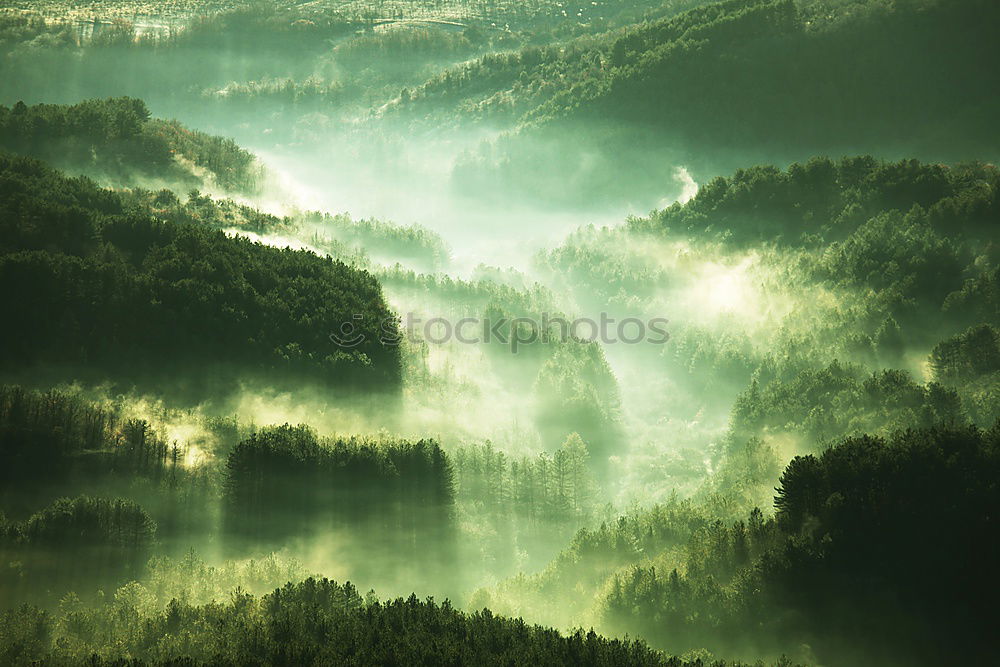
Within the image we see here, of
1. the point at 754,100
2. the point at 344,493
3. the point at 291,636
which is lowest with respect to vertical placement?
the point at 291,636

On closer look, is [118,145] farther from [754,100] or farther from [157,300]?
[754,100]

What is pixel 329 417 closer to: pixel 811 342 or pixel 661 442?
pixel 661 442

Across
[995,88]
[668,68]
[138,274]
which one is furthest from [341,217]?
[995,88]

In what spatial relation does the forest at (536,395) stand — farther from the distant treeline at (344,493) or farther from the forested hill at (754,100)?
the forested hill at (754,100)

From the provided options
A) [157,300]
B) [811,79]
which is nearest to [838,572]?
[157,300]

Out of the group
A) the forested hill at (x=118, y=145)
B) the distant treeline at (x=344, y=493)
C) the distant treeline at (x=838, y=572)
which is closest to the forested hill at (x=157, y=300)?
the distant treeline at (x=344, y=493)

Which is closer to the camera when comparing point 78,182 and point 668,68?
point 78,182
